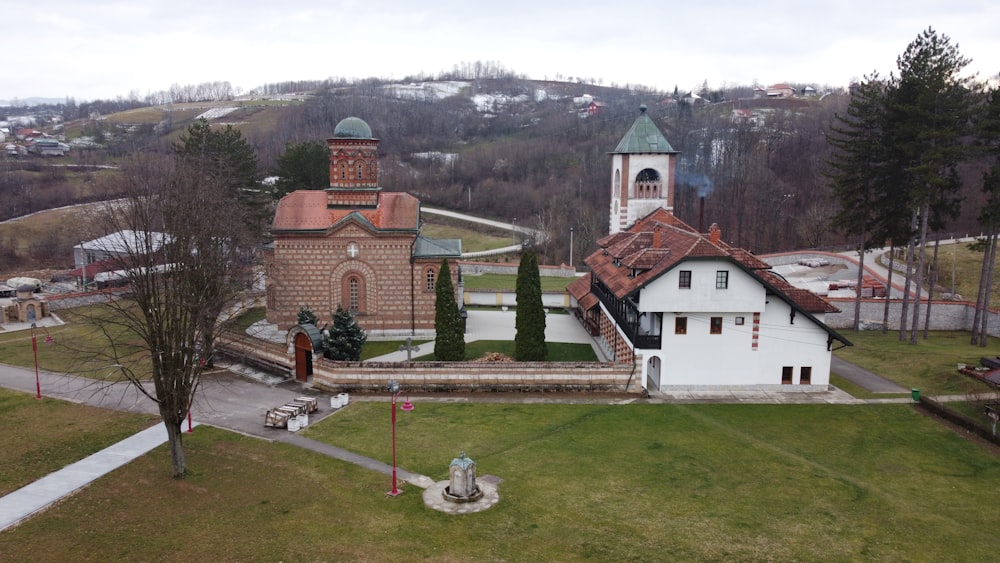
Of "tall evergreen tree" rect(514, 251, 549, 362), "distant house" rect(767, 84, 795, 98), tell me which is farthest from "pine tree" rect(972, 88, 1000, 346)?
"distant house" rect(767, 84, 795, 98)

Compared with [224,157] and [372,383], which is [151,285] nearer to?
[372,383]

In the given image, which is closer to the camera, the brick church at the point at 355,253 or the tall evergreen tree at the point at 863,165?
the tall evergreen tree at the point at 863,165

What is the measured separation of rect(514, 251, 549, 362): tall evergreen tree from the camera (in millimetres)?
29797

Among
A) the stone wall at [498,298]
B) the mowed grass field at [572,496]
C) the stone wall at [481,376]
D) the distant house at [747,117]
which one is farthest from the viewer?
the distant house at [747,117]

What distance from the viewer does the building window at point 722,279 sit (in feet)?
86.8

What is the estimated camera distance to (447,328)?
29.8m

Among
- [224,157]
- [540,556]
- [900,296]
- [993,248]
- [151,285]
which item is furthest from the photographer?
[224,157]

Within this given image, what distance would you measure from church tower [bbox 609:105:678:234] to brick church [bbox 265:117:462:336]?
1222 cm

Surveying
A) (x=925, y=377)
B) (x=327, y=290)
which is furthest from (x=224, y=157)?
(x=925, y=377)

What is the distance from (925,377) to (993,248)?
8.53 m

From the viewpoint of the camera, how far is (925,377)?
93.8 ft

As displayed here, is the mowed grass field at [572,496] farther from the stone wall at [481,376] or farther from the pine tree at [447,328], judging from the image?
the pine tree at [447,328]

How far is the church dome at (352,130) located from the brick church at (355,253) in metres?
0.06

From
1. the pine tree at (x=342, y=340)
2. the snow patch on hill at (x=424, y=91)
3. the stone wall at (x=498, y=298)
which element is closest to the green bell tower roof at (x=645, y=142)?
the stone wall at (x=498, y=298)
